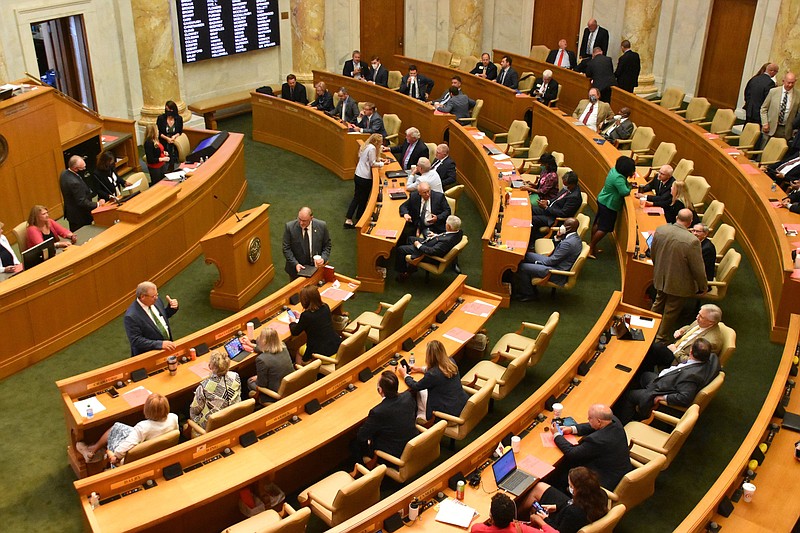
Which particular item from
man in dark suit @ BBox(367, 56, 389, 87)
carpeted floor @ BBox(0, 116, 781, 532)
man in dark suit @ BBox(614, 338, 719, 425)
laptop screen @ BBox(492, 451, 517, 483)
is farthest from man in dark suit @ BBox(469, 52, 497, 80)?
laptop screen @ BBox(492, 451, 517, 483)

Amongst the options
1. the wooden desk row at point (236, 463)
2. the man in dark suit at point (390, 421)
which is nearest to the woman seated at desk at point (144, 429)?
the wooden desk row at point (236, 463)

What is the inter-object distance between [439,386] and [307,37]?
39.9 ft

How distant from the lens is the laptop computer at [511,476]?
5.88 meters

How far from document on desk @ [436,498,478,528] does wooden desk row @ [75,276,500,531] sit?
1154 mm

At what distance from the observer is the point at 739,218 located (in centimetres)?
1121

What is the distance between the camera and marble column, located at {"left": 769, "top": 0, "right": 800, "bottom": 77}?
1341 cm

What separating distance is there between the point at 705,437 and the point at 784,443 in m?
1.36

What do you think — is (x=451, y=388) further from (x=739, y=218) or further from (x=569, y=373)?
(x=739, y=218)

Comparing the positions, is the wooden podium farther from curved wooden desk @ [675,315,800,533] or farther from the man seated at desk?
curved wooden desk @ [675,315,800,533]

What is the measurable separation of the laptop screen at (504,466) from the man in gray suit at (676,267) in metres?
3.42

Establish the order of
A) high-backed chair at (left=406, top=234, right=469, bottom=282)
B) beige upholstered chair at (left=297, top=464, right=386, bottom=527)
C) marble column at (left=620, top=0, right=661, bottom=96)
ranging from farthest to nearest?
marble column at (left=620, top=0, right=661, bottom=96) → high-backed chair at (left=406, top=234, right=469, bottom=282) → beige upholstered chair at (left=297, top=464, right=386, bottom=527)

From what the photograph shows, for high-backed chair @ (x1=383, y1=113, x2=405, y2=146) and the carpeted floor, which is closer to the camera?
the carpeted floor

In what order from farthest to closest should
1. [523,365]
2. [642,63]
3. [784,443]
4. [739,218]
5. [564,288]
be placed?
[642,63], [739,218], [564,288], [523,365], [784,443]

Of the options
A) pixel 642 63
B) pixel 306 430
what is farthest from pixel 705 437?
pixel 642 63
